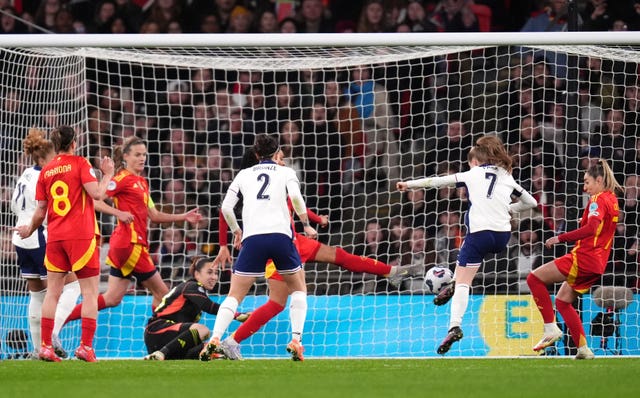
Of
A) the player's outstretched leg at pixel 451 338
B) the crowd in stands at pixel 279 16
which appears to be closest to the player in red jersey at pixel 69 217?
the player's outstretched leg at pixel 451 338

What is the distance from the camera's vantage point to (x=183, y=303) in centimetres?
1030

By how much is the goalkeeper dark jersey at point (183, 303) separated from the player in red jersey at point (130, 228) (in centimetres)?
49

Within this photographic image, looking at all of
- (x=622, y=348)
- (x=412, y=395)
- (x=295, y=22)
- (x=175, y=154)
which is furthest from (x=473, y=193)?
(x=295, y=22)

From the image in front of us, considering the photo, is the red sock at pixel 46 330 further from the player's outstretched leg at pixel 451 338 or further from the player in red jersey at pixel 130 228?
the player's outstretched leg at pixel 451 338

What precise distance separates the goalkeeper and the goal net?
114 centimetres

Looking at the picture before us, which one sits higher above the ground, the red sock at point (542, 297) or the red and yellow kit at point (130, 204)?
the red and yellow kit at point (130, 204)

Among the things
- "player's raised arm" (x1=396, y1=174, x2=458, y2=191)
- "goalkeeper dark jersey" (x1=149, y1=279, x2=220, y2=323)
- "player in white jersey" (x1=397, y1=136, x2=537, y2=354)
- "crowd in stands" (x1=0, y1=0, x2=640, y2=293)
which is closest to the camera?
"player's raised arm" (x1=396, y1=174, x2=458, y2=191)

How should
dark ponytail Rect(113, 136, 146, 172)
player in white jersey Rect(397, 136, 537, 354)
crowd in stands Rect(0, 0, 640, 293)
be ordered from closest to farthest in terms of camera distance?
player in white jersey Rect(397, 136, 537, 354)
dark ponytail Rect(113, 136, 146, 172)
crowd in stands Rect(0, 0, 640, 293)

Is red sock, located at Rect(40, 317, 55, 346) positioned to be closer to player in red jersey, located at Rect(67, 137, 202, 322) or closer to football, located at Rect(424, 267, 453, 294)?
player in red jersey, located at Rect(67, 137, 202, 322)

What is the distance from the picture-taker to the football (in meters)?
10.5

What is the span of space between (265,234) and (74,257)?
1520 millimetres

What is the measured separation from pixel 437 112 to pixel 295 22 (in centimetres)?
356

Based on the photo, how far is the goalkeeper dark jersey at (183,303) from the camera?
1022 cm

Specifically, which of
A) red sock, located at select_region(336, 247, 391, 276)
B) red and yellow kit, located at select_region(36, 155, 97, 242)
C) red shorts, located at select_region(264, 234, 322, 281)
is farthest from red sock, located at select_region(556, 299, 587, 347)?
red and yellow kit, located at select_region(36, 155, 97, 242)
